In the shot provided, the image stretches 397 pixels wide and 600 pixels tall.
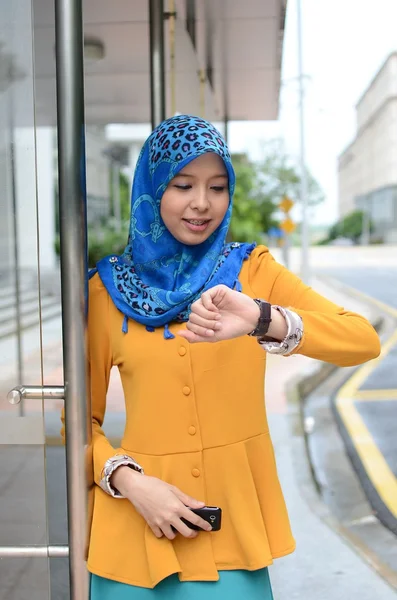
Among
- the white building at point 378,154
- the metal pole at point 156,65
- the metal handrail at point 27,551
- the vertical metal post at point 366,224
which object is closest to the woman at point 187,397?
the metal handrail at point 27,551

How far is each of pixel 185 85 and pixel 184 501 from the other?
5.32 m

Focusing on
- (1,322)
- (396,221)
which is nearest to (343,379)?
(1,322)

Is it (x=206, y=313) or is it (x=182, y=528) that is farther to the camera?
(x=182, y=528)

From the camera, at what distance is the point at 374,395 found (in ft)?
23.9

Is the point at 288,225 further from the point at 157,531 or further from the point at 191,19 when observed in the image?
the point at 157,531

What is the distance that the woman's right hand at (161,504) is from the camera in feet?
4.28

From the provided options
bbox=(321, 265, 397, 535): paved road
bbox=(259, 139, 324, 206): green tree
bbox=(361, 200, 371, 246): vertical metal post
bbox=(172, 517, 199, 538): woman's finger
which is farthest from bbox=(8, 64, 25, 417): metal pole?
bbox=(361, 200, 371, 246): vertical metal post

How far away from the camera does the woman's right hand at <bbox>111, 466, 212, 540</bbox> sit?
1.31m

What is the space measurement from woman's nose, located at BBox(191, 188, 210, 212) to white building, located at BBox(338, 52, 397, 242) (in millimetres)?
63748

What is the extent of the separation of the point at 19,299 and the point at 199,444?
0.51 metres

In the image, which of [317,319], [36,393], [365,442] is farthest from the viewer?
[365,442]

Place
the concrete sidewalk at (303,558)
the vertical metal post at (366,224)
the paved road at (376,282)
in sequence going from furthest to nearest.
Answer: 1. the vertical metal post at (366,224)
2. the paved road at (376,282)
3. the concrete sidewalk at (303,558)

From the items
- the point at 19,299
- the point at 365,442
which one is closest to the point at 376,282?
the point at 365,442

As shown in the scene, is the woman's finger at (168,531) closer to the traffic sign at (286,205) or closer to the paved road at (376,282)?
the paved road at (376,282)
